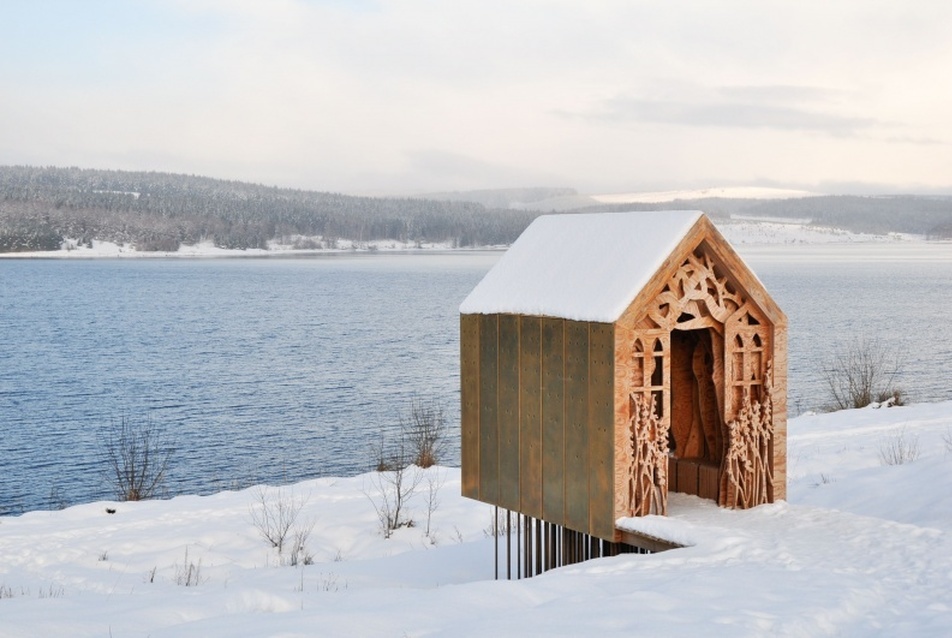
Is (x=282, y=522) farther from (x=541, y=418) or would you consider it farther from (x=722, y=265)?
(x=722, y=265)

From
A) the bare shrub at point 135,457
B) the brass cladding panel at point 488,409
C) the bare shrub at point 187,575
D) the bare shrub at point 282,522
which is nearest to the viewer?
the brass cladding panel at point 488,409

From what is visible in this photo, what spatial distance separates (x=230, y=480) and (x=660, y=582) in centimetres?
2095

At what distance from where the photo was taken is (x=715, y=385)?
11.4m

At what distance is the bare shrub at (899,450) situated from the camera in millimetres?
16797

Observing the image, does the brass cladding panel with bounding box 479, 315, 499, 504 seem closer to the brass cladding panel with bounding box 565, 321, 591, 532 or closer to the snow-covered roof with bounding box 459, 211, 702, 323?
the snow-covered roof with bounding box 459, 211, 702, 323

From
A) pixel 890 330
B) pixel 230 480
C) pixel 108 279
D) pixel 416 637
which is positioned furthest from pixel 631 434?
pixel 108 279

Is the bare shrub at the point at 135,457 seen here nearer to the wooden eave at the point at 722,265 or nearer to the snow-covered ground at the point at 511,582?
the snow-covered ground at the point at 511,582

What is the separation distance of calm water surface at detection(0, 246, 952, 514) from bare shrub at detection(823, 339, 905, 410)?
0.76 meters

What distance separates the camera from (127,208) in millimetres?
188750

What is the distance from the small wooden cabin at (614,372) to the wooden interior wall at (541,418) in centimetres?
2

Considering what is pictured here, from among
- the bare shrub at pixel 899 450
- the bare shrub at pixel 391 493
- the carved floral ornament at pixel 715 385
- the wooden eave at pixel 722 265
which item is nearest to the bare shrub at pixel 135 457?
the bare shrub at pixel 391 493

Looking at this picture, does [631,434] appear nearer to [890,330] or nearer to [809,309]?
[890,330]

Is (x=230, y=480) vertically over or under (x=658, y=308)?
under

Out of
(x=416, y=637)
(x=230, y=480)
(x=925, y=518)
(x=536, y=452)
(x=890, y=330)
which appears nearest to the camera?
(x=416, y=637)
